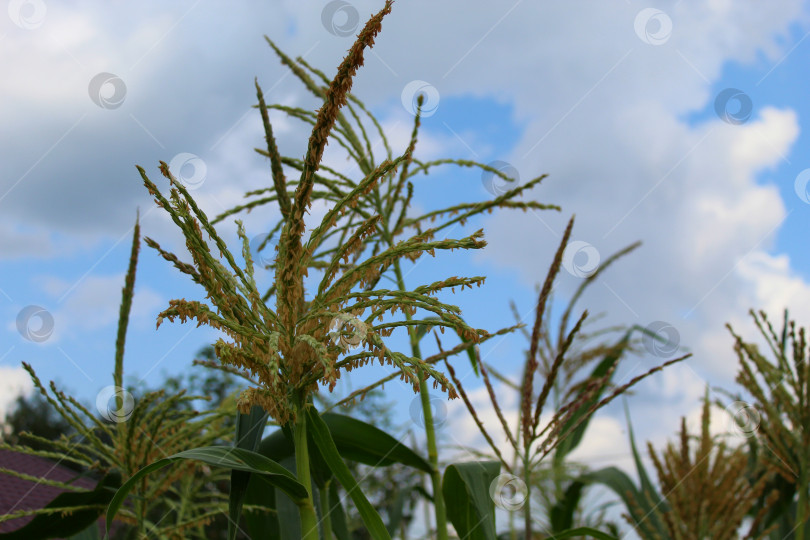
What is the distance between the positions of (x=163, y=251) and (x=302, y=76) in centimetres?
102

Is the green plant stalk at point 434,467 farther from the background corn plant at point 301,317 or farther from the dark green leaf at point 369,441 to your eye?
the background corn plant at point 301,317

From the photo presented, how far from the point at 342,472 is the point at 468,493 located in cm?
67

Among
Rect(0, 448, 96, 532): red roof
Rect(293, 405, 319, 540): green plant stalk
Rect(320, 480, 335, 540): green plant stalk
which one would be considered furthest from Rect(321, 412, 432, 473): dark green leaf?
Rect(0, 448, 96, 532): red roof

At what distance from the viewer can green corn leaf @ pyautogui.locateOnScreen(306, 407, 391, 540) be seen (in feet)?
4.75

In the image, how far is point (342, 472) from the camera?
1.46 m

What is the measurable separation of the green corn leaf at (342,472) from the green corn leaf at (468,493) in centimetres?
52

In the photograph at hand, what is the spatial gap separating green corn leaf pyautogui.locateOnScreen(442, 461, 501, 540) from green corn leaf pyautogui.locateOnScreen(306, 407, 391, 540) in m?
0.52

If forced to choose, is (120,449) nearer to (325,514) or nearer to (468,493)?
(325,514)

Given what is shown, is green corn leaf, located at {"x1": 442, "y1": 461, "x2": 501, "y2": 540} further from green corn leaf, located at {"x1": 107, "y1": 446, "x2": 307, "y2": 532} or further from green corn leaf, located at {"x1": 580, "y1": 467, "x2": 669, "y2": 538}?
green corn leaf, located at {"x1": 580, "y1": 467, "x2": 669, "y2": 538}

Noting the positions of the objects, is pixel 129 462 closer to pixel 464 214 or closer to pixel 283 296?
pixel 283 296

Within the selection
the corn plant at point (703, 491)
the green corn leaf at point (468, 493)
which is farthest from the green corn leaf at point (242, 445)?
the corn plant at point (703, 491)

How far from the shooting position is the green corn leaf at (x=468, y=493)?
6.40 feet

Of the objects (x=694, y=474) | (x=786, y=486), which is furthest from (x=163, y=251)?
(x=786, y=486)

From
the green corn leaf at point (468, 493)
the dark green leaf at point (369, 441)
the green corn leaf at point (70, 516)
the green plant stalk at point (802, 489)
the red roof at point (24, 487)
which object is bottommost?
the green corn leaf at point (70, 516)
